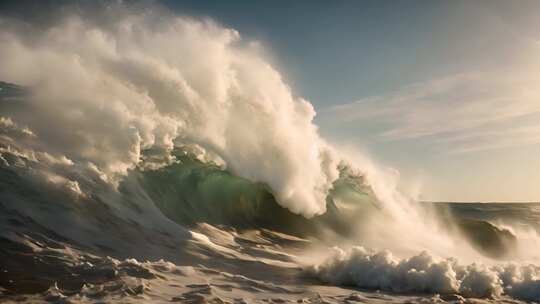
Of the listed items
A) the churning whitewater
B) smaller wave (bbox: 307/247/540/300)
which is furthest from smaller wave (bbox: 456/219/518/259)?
smaller wave (bbox: 307/247/540/300)

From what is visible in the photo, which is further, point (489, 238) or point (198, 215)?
point (489, 238)

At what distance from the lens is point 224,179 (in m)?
15.7

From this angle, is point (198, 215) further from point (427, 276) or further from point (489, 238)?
point (489, 238)

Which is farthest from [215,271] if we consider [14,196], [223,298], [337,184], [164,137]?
[337,184]

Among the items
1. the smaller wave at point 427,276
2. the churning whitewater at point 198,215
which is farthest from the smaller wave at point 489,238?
the smaller wave at point 427,276

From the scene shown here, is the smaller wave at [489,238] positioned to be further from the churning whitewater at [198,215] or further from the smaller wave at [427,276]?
the smaller wave at [427,276]

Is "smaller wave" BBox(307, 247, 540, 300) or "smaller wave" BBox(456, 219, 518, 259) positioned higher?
"smaller wave" BBox(456, 219, 518, 259)

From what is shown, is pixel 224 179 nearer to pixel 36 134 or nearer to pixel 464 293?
pixel 36 134

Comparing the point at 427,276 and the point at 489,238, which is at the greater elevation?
the point at 489,238

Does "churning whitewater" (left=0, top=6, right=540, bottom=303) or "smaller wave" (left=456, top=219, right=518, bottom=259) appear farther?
"smaller wave" (left=456, top=219, right=518, bottom=259)

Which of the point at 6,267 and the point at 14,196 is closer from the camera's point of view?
the point at 6,267

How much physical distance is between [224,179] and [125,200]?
5395 millimetres

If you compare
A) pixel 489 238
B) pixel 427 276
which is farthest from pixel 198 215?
pixel 489 238

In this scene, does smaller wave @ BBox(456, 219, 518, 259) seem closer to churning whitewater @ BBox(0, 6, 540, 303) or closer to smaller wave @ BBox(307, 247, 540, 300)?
churning whitewater @ BBox(0, 6, 540, 303)
